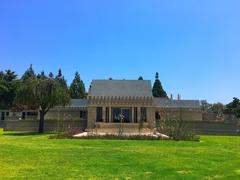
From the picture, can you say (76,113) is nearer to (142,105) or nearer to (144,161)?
(142,105)

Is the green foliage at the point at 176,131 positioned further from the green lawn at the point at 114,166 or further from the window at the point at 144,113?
the green lawn at the point at 114,166

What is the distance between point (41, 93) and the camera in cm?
3694

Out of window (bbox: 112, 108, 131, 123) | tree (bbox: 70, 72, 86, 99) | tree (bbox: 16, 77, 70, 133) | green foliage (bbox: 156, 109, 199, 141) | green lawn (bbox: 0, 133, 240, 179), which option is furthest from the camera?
tree (bbox: 70, 72, 86, 99)

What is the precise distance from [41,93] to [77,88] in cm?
5394

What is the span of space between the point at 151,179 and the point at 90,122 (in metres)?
33.5

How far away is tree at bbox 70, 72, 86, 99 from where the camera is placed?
88.9 m

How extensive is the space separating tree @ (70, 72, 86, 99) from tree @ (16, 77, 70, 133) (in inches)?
1990

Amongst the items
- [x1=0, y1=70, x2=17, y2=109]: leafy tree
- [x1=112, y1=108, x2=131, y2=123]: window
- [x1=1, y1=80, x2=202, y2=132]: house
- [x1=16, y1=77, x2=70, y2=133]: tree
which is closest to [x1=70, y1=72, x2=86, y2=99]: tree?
[x1=0, y1=70, x2=17, y2=109]: leafy tree

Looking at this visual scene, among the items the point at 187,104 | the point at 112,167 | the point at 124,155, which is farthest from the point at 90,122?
the point at 112,167

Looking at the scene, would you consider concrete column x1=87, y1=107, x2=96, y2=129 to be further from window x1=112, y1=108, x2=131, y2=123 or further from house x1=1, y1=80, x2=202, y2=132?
window x1=112, y1=108, x2=131, y2=123

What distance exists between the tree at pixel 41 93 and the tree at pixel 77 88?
50.5 metres

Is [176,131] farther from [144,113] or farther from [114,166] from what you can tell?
[114,166]

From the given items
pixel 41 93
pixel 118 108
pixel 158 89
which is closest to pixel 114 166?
pixel 41 93

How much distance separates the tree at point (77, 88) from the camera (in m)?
88.9
